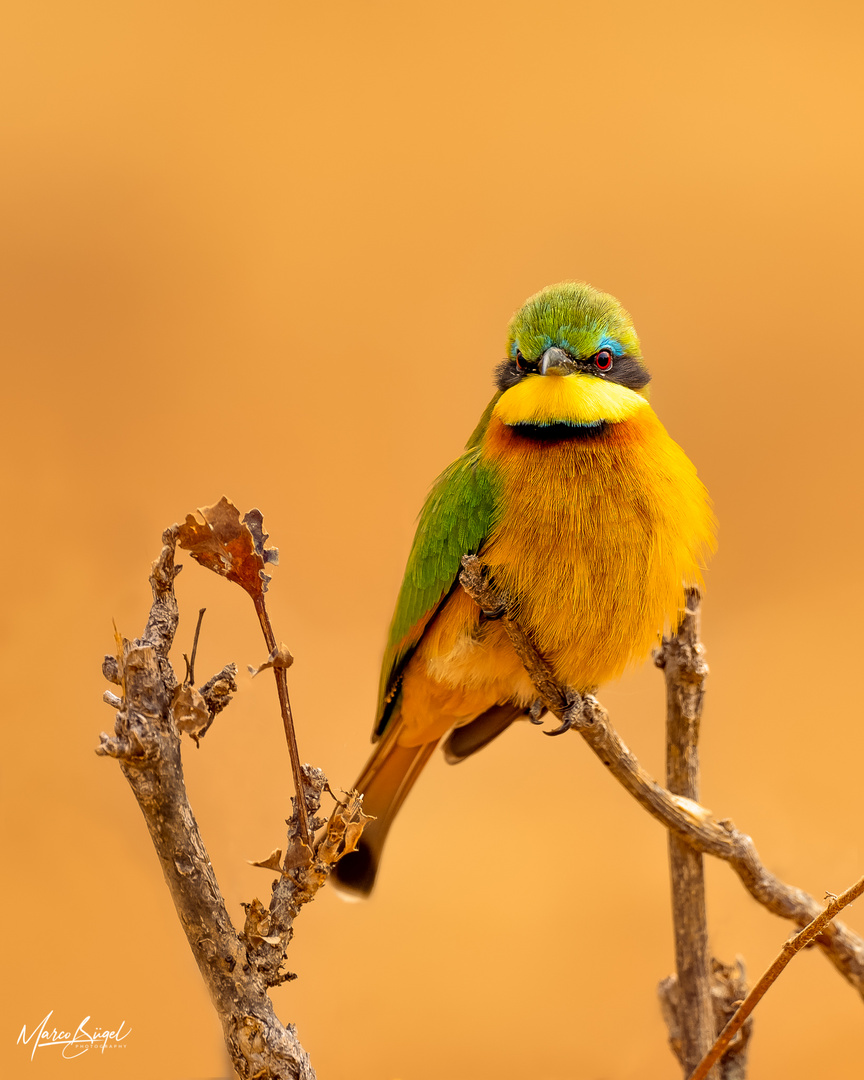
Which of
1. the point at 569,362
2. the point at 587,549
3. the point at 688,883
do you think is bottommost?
the point at 688,883

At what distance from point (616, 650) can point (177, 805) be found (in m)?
0.70

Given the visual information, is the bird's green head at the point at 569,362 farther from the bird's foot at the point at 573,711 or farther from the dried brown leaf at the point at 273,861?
the dried brown leaf at the point at 273,861

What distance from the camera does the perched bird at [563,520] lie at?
1.25 meters

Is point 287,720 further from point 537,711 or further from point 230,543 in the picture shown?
point 537,711

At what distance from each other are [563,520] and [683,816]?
45 cm

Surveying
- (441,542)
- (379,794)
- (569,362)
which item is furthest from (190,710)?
(379,794)

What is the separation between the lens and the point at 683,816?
50.0 inches

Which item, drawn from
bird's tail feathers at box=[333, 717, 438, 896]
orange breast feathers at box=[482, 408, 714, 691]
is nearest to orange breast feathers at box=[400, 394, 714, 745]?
orange breast feathers at box=[482, 408, 714, 691]

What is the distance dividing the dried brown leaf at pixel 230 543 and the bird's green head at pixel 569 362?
0.55 m

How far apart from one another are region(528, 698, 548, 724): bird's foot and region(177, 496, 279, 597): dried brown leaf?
76cm

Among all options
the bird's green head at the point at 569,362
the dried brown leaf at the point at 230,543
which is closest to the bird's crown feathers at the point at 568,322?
the bird's green head at the point at 569,362

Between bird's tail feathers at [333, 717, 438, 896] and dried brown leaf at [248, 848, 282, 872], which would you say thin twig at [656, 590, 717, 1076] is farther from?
dried brown leaf at [248, 848, 282, 872]

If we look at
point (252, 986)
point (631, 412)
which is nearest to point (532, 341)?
point (631, 412)

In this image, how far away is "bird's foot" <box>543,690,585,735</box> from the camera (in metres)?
1.28
